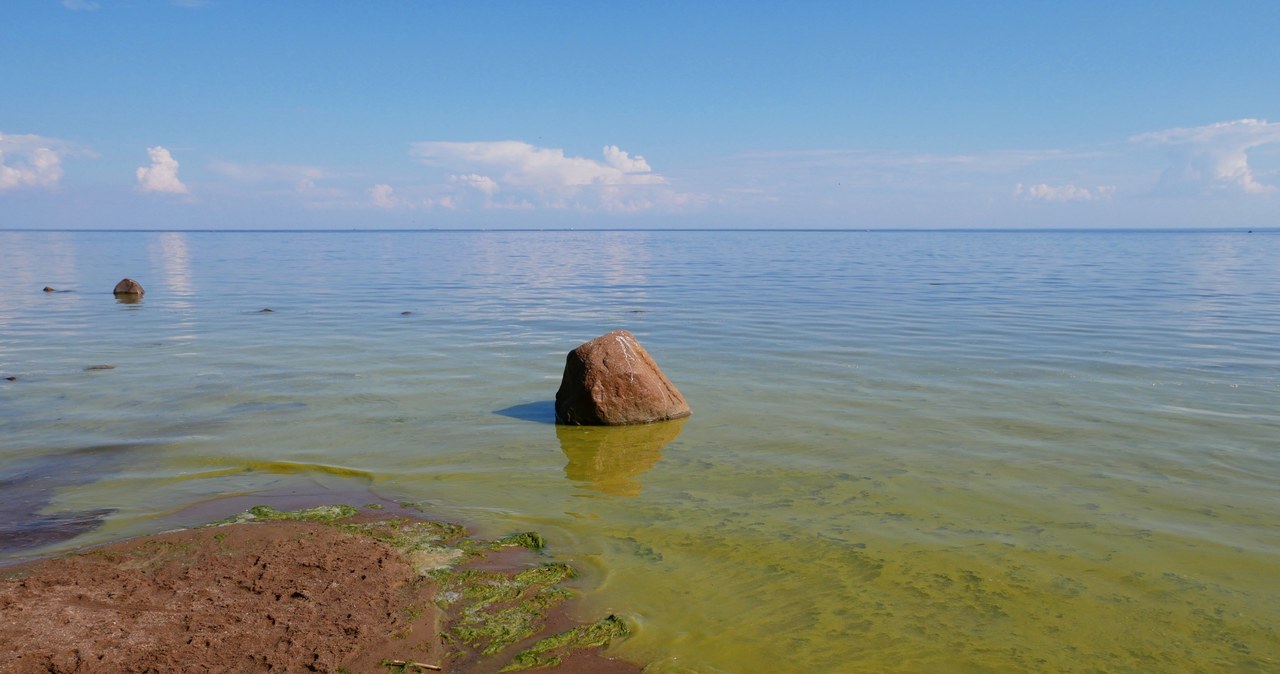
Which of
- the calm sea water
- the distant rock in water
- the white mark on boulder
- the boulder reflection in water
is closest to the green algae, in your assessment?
the calm sea water

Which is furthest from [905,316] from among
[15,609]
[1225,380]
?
[15,609]

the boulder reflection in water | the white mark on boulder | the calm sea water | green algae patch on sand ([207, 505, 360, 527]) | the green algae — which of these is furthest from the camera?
the white mark on boulder

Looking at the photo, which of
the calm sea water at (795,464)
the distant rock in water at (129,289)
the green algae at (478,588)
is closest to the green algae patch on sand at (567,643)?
the green algae at (478,588)

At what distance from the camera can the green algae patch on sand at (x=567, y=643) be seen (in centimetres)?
437

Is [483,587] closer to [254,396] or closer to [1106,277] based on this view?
[254,396]

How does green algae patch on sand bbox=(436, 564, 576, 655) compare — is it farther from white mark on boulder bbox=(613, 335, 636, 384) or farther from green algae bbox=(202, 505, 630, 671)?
white mark on boulder bbox=(613, 335, 636, 384)

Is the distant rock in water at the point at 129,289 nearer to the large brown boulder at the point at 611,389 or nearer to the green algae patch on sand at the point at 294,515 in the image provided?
the large brown boulder at the point at 611,389

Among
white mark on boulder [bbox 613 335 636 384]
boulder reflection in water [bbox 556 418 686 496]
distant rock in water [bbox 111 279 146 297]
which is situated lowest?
boulder reflection in water [bbox 556 418 686 496]

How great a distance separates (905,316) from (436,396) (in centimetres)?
1282

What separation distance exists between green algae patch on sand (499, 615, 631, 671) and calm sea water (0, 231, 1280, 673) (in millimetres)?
122

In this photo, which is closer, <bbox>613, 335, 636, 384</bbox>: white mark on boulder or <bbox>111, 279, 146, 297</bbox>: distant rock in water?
<bbox>613, 335, 636, 384</bbox>: white mark on boulder

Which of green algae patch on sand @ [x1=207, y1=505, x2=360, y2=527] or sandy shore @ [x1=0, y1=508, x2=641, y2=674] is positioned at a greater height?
sandy shore @ [x1=0, y1=508, x2=641, y2=674]

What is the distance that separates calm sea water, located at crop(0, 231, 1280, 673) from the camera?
499 centimetres

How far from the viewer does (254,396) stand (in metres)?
11.1
